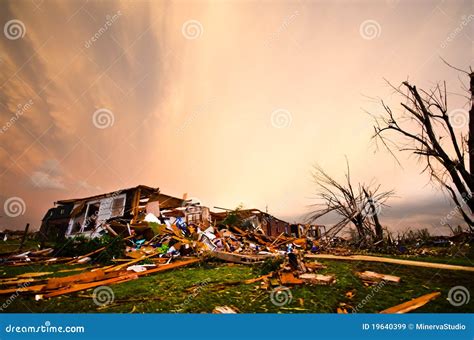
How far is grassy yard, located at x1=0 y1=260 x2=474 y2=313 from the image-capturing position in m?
2.89

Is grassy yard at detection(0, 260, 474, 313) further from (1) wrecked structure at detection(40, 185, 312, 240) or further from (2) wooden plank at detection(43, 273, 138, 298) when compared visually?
(1) wrecked structure at detection(40, 185, 312, 240)

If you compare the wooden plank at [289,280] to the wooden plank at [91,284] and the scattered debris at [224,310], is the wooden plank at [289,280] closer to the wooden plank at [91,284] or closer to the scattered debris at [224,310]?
the scattered debris at [224,310]

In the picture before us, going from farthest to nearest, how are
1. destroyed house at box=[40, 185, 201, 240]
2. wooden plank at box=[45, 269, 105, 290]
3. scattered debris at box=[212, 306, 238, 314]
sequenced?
destroyed house at box=[40, 185, 201, 240], wooden plank at box=[45, 269, 105, 290], scattered debris at box=[212, 306, 238, 314]

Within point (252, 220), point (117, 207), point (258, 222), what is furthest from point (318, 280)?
point (117, 207)

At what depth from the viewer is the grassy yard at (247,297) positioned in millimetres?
2887

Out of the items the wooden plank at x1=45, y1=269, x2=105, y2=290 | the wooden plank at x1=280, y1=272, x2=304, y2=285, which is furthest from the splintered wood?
the wooden plank at x1=45, y1=269, x2=105, y2=290

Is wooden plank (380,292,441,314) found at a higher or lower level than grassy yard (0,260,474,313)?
lower

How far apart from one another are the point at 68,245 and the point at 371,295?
11.0 m

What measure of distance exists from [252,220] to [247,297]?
39.6ft

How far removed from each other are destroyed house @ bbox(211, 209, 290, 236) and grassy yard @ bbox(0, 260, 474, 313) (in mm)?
8038

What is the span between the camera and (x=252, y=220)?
15172mm

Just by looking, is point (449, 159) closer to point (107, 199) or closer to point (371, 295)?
point (371, 295)
